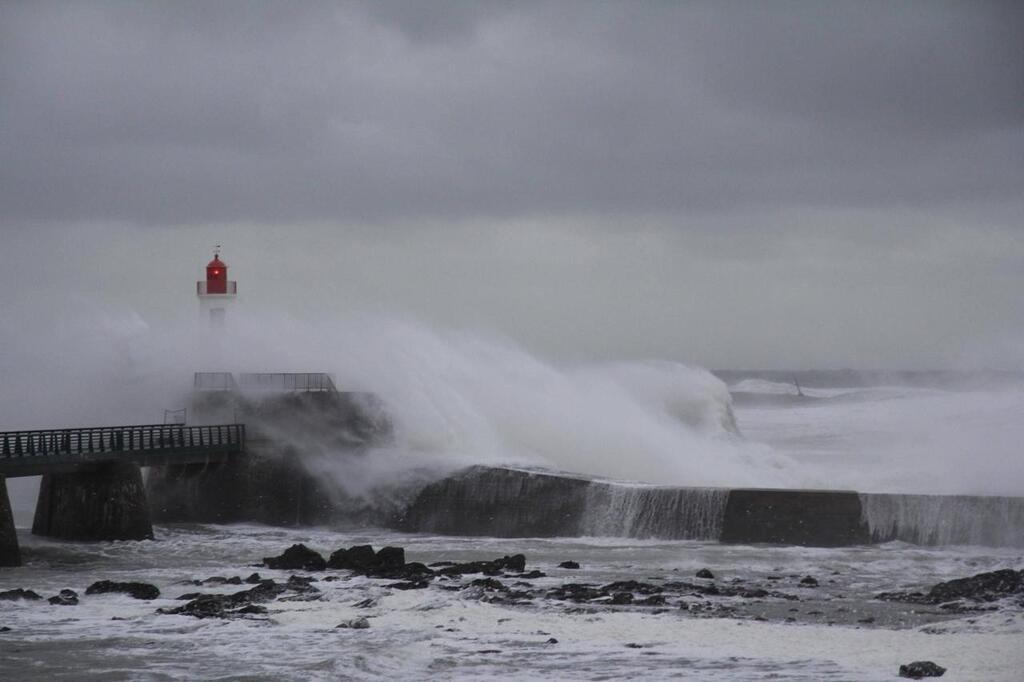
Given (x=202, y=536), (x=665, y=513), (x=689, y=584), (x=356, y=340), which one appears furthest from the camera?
(x=356, y=340)

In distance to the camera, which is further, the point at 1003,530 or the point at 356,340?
the point at 356,340

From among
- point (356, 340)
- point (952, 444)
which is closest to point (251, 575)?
point (356, 340)

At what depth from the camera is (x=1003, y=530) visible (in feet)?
67.5

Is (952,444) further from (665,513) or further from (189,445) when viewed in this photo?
(189,445)

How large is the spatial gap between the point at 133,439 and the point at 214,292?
15.9 ft

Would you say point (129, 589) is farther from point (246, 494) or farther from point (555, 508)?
point (246, 494)

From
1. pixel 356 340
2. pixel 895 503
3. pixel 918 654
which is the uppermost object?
pixel 356 340

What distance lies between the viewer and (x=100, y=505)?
23.6 metres

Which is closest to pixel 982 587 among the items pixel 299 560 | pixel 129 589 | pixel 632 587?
pixel 632 587

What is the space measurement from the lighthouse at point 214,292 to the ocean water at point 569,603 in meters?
4.02

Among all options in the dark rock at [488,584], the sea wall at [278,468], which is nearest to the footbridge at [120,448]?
the sea wall at [278,468]

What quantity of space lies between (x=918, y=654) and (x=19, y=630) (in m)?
9.03

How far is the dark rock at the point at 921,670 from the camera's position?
1333 cm

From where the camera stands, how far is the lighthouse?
3000cm
